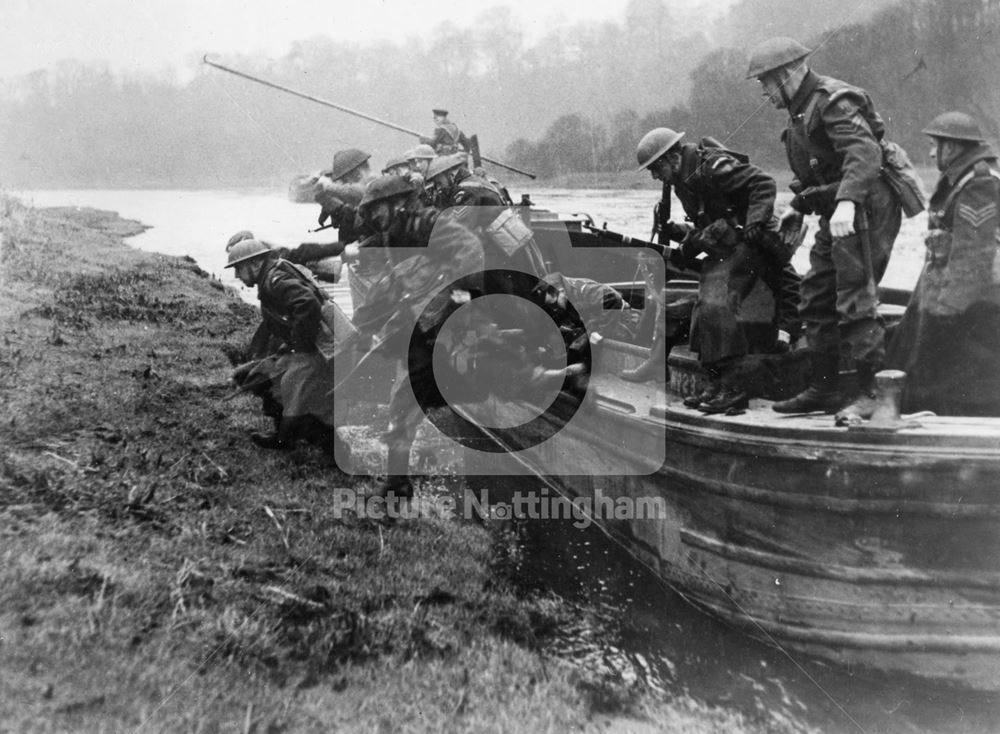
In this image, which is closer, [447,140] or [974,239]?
[974,239]

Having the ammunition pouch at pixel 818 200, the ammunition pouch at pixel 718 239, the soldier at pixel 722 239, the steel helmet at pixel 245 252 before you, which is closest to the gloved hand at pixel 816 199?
the ammunition pouch at pixel 818 200

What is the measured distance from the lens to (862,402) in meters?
3.69

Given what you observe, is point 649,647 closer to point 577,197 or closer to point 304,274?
point 304,274

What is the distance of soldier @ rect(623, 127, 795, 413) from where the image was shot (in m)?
4.08

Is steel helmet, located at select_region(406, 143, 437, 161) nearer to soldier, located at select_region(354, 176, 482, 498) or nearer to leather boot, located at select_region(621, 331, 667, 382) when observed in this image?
soldier, located at select_region(354, 176, 482, 498)

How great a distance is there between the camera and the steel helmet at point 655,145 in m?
4.27

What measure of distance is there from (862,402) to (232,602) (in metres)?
3.20

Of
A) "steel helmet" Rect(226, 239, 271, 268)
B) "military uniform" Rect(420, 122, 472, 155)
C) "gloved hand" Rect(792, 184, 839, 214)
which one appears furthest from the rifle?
"military uniform" Rect(420, 122, 472, 155)

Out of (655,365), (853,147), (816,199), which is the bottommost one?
(655,365)

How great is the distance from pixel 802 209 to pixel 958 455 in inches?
59.6

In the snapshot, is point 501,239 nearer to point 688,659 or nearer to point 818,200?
point 818,200

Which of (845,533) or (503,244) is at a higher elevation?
(503,244)

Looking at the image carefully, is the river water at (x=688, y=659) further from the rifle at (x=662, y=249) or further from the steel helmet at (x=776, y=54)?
the steel helmet at (x=776, y=54)

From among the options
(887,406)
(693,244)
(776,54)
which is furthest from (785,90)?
(887,406)
